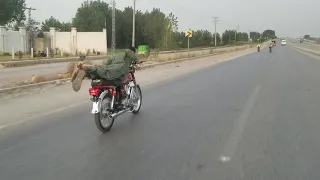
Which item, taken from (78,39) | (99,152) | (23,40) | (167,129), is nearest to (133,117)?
(167,129)

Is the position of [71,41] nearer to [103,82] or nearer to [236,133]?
[103,82]

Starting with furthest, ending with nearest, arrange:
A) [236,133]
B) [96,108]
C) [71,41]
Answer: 1. [71,41]
2. [236,133]
3. [96,108]

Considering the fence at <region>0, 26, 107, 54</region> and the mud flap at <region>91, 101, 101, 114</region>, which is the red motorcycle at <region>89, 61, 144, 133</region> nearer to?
the mud flap at <region>91, 101, 101, 114</region>

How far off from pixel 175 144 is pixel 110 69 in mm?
2099

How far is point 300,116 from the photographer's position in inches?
362

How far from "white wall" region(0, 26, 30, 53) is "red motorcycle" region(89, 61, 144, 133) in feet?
137

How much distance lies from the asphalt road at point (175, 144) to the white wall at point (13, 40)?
40.5 meters

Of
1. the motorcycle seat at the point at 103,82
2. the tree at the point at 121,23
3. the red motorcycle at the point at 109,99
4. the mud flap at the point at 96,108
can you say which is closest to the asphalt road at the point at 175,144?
the red motorcycle at the point at 109,99

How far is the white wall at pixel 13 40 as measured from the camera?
157 feet

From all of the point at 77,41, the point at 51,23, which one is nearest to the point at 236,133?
the point at 77,41

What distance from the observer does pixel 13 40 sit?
4900cm

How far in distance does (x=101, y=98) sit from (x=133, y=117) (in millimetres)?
1721

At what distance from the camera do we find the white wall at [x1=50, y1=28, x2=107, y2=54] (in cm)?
5497

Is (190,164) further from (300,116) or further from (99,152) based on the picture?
(300,116)
